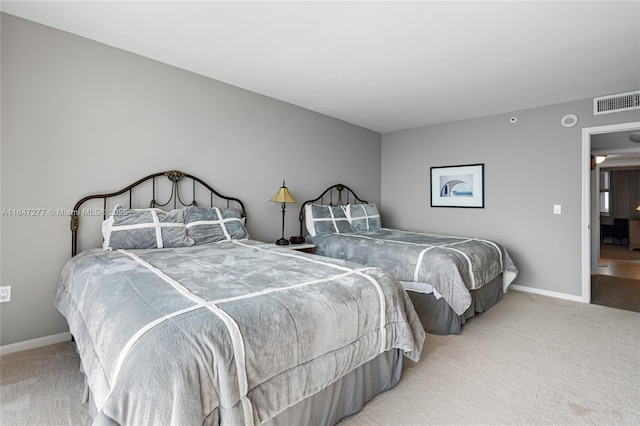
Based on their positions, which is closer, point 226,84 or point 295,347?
point 295,347

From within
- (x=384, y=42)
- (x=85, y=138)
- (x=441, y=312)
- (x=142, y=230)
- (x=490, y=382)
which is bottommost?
(x=490, y=382)

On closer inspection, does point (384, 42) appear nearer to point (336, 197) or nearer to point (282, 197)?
point (282, 197)

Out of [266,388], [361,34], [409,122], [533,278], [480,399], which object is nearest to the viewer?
[266,388]

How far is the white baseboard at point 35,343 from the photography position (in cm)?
233

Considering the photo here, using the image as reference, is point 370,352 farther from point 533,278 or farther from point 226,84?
point 533,278

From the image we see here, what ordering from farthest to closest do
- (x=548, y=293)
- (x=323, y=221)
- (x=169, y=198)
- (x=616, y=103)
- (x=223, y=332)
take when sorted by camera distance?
1. (x=323, y=221)
2. (x=548, y=293)
3. (x=616, y=103)
4. (x=169, y=198)
5. (x=223, y=332)

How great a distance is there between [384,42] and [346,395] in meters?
2.55

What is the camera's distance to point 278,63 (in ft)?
9.77

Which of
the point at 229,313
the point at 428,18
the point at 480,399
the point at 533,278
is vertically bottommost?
the point at 480,399

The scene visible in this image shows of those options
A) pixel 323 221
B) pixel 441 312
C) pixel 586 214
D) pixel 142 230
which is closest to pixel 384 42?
pixel 323 221

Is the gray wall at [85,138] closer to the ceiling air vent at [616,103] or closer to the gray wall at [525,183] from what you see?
the gray wall at [525,183]

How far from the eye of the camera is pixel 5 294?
7.64 feet

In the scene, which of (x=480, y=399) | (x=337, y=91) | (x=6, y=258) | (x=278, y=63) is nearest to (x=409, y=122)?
(x=337, y=91)

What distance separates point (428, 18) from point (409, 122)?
2.84m
